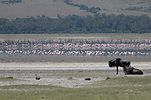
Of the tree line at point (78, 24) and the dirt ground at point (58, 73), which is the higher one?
the dirt ground at point (58, 73)

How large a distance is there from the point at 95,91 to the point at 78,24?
391 feet

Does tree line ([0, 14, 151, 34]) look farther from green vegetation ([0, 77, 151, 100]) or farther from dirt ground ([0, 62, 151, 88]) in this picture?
Answer: green vegetation ([0, 77, 151, 100])

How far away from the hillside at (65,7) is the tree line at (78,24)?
6348mm

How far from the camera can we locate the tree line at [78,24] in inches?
5999

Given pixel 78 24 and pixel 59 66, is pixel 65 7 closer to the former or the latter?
pixel 78 24

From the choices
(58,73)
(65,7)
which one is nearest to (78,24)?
(65,7)

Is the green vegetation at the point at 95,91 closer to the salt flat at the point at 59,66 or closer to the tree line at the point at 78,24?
the salt flat at the point at 59,66

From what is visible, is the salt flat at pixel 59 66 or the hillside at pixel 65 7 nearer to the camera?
the salt flat at pixel 59 66

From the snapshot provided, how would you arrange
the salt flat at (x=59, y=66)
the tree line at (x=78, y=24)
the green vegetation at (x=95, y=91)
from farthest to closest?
the tree line at (x=78, y=24) → the salt flat at (x=59, y=66) → the green vegetation at (x=95, y=91)

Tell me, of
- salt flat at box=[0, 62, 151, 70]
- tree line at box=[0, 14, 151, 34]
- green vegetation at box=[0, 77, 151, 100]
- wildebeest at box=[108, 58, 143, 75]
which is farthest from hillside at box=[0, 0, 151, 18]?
green vegetation at box=[0, 77, 151, 100]

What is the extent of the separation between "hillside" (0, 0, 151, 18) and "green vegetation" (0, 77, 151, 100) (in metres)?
117

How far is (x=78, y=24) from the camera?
529ft

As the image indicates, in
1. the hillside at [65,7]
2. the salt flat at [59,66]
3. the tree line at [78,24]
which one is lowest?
the tree line at [78,24]

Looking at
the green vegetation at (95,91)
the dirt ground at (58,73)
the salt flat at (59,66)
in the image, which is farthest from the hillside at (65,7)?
the green vegetation at (95,91)
